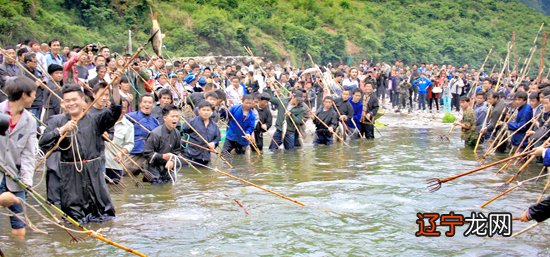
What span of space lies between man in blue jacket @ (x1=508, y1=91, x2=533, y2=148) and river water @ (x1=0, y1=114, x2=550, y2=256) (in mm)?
654

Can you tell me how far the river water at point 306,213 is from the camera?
5852 mm

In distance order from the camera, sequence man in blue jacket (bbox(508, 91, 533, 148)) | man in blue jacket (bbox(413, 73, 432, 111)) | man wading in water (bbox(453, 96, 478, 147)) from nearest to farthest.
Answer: man in blue jacket (bbox(508, 91, 533, 148)) → man wading in water (bbox(453, 96, 478, 147)) → man in blue jacket (bbox(413, 73, 432, 111))

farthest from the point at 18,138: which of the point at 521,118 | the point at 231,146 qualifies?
the point at 521,118

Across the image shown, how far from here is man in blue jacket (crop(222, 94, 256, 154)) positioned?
11234mm

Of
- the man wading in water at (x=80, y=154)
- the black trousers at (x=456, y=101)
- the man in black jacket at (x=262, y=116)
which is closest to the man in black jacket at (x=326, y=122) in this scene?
the man in black jacket at (x=262, y=116)

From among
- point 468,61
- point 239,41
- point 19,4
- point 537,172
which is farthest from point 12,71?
point 468,61

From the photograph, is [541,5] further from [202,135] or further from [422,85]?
[202,135]

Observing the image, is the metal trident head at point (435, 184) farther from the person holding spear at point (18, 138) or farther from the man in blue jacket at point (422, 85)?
the man in blue jacket at point (422, 85)

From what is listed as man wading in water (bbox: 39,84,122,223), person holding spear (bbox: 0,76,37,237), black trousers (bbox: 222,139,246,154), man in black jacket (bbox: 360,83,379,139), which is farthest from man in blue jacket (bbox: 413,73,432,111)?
person holding spear (bbox: 0,76,37,237)

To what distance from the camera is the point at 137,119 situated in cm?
877

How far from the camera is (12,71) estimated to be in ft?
32.3

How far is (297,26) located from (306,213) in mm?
26177

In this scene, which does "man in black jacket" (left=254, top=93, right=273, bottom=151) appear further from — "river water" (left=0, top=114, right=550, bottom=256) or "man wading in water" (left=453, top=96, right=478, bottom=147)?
"man wading in water" (left=453, top=96, right=478, bottom=147)

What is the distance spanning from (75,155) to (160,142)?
2.21 meters
